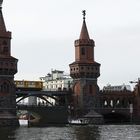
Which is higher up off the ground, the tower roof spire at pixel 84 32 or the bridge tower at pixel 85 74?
the tower roof spire at pixel 84 32

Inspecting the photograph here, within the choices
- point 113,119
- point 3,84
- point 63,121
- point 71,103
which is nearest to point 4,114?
point 3,84

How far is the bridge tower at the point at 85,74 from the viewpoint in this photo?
154125mm

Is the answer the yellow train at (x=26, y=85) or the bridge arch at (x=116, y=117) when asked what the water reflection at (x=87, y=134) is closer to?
the yellow train at (x=26, y=85)

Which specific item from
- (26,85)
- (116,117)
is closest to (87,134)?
(26,85)

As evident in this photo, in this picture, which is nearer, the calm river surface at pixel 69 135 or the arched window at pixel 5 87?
the calm river surface at pixel 69 135

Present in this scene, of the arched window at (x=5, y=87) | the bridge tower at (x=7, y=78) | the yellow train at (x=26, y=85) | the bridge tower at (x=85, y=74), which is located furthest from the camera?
the bridge tower at (x=85, y=74)

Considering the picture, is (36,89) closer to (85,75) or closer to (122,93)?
(85,75)

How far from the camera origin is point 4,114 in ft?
441

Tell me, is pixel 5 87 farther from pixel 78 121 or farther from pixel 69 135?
pixel 69 135

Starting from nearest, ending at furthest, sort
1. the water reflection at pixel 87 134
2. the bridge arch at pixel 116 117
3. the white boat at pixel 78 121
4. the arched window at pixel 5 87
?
the water reflection at pixel 87 134 → the arched window at pixel 5 87 → the white boat at pixel 78 121 → the bridge arch at pixel 116 117

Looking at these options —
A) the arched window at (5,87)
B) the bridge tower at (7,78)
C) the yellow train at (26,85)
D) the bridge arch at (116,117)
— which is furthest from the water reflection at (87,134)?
the bridge arch at (116,117)

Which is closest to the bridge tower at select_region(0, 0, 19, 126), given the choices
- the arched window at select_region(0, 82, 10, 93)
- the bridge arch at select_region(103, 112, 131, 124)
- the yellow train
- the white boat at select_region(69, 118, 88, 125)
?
the arched window at select_region(0, 82, 10, 93)

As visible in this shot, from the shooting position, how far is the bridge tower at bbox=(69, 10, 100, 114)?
154125 millimetres

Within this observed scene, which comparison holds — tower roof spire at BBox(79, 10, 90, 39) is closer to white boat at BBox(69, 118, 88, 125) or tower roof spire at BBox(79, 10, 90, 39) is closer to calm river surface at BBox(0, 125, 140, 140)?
white boat at BBox(69, 118, 88, 125)
